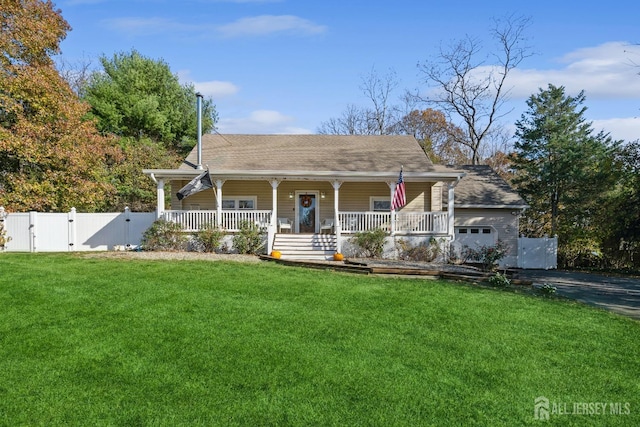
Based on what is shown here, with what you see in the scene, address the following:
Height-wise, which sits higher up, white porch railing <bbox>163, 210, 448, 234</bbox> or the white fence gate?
white porch railing <bbox>163, 210, 448, 234</bbox>

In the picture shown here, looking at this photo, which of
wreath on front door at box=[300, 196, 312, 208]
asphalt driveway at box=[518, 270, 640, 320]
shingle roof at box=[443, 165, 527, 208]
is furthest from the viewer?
shingle roof at box=[443, 165, 527, 208]

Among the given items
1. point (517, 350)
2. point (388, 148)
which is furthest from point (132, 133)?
point (517, 350)

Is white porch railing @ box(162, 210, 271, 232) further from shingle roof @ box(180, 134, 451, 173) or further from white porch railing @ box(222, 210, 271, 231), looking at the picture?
shingle roof @ box(180, 134, 451, 173)

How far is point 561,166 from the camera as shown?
70.9 ft

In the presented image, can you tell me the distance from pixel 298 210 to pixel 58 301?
469 inches

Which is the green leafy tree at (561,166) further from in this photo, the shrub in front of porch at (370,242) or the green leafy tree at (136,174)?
the green leafy tree at (136,174)

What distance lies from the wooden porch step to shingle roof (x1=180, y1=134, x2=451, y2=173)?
110 inches

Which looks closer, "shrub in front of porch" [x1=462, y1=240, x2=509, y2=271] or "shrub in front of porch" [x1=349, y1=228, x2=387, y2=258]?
"shrub in front of porch" [x1=462, y1=240, x2=509, y2=271]

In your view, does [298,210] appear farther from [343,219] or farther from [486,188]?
[486,188]

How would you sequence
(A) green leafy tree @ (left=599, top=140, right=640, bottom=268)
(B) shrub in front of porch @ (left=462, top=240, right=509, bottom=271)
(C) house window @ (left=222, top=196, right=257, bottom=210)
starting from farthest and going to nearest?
(C) house window @ (left=222, top=196, right=257, bottom=210) < (A) green leafy tree @ (left=599, top=140, right=640, bottom=268) < (B) shrub in front of porch @ (left=462, top=240, right=509, bottom=271)

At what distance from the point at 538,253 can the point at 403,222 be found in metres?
6.94

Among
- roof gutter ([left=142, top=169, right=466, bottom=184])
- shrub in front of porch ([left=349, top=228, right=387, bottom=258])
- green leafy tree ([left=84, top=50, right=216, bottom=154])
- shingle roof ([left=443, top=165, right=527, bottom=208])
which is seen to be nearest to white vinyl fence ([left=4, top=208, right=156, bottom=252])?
roof gutter ([left=142, top=169, right=466, bottom=184])

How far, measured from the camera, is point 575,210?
2125 cm

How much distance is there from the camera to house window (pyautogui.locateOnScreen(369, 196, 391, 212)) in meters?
18.6
